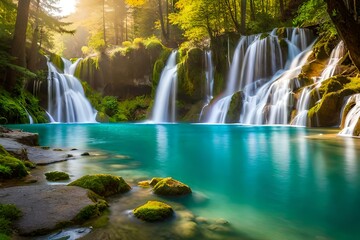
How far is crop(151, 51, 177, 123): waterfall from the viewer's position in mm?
29047

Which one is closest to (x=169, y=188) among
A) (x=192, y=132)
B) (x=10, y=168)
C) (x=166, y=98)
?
(x=10, y=168)

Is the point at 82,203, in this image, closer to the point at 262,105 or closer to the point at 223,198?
the point at 223,198

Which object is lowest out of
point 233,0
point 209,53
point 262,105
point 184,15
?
point 262,105

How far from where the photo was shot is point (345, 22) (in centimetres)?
722

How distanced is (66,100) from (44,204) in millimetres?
26772

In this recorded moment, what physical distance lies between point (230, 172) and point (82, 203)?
394cm

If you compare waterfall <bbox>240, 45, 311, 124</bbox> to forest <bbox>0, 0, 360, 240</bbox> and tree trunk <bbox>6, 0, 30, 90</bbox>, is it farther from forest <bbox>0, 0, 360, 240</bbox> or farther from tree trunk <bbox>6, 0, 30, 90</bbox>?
tree trunk <bbox>6, 0, 30, 90</bbox>

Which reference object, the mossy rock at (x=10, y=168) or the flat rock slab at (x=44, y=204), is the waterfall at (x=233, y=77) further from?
A: the flat rock slab at (x=44, y=204)

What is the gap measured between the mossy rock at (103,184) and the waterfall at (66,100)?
2472 cm

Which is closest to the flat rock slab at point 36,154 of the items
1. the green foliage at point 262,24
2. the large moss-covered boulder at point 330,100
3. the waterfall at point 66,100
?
the large moss-covered boulder at point 330,100

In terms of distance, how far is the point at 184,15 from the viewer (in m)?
27.6

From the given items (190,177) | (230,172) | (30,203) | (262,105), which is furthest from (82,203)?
(262,105)

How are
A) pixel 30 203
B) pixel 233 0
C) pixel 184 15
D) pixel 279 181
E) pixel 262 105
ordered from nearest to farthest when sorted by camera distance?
pixel 30 203, pixel 279 181, pixel 262 105, pixel 184 15, pixel 233 0

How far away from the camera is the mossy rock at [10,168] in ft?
18.6
